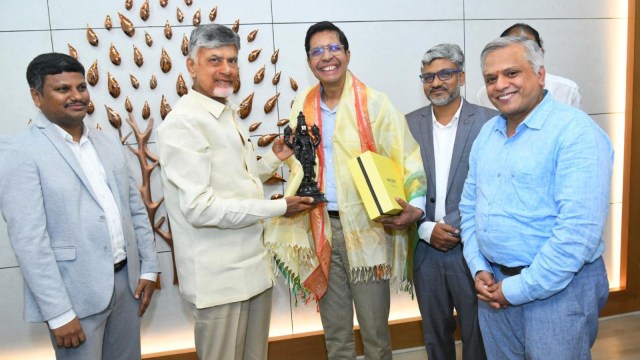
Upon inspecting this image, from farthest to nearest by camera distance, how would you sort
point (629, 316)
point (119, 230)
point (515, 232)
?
1. point (629, 316)
2. point (119, 230)
3. point (515, 232)

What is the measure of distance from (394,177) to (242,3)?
5.72ft

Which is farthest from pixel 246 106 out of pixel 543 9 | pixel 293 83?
pixel 543 9

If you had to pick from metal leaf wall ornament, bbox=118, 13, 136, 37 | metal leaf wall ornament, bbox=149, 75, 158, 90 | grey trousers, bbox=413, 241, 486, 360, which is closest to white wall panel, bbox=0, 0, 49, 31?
metal leaf wall ornament, bbox=118, 13, 136, 37

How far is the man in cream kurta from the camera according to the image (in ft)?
6.17

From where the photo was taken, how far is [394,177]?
2.22m

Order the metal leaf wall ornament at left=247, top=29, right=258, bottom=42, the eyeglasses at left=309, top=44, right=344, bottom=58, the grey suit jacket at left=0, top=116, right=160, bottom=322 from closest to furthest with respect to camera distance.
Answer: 1. the grey suit jacket at left=0, top=116, right=160, bottom=322
2. the eyeglasses at left=309, top=44, right=344, bottom=58
3. the metal leaf wall ornament at left=247, top=29, right=258, bottom=42

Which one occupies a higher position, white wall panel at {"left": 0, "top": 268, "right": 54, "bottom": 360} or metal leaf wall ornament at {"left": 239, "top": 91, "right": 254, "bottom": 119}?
metal leaf wall ornament at {"left": 239, "top": 91, "right": 254, "bottom": 119}

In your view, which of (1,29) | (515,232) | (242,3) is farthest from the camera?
(242,3)

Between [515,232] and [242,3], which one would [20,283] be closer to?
[242,3]

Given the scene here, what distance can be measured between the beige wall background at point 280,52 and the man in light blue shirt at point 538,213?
1.78 meters

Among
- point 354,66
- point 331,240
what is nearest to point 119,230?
point 331,240

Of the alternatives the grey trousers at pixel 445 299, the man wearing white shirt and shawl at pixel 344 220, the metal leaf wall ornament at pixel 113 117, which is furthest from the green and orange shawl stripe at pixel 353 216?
the metal leaf wall ornament at pixel 113 117

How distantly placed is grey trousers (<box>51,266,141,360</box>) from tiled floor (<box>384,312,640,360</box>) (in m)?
1.94

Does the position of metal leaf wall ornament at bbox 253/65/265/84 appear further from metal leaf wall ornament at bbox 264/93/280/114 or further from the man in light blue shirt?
the man in light blue shirt
